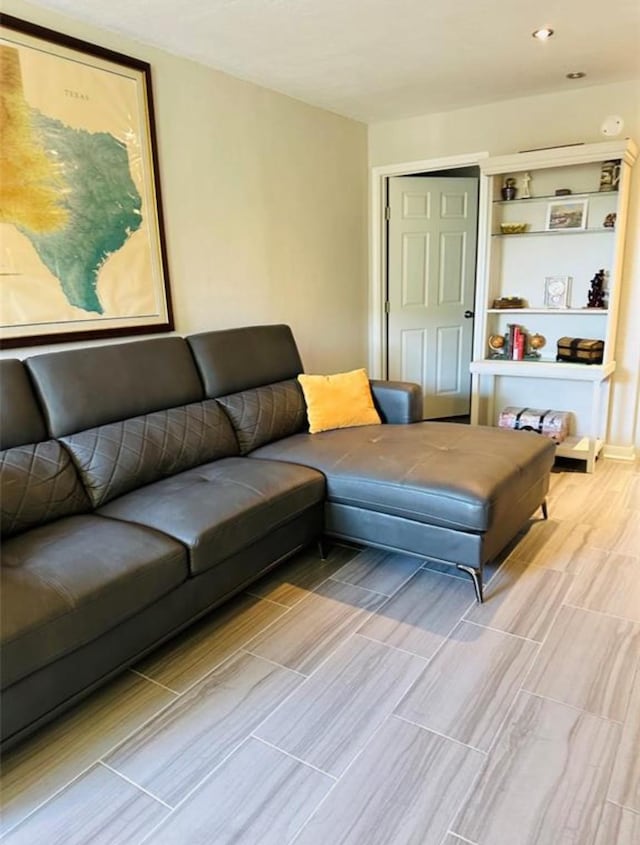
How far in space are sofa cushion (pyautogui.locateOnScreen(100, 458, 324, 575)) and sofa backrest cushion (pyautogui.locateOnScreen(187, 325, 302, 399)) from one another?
55 cm

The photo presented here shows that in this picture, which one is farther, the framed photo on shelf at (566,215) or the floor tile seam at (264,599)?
the framed photo on shelf at (566,215)

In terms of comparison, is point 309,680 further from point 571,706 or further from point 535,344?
point 535,344

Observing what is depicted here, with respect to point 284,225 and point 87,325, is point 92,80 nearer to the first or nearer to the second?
point 87,325

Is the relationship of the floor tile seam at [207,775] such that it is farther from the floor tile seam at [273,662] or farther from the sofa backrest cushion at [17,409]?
the sofa backrest cushion at [17,409]

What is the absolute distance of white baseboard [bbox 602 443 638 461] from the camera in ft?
12.8

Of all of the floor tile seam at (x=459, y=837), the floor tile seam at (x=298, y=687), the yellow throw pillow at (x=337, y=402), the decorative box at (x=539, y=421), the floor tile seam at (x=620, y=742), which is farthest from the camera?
the decorative box at (x=539, y=421)

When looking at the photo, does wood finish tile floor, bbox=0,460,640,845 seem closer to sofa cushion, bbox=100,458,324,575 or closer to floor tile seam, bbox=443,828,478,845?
floor tile seam, bbox=443,828,478,845

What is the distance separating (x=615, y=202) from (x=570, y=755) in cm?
332

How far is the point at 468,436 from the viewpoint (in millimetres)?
2891

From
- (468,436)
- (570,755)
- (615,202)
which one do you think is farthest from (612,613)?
(615,202)

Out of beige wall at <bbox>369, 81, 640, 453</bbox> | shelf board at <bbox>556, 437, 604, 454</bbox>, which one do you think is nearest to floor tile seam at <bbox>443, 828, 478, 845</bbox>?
shelf board at <bbox>556, 437, 604, 454</bbox>

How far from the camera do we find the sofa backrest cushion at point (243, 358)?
297 cm

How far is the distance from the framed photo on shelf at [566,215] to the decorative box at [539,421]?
1.22 meters

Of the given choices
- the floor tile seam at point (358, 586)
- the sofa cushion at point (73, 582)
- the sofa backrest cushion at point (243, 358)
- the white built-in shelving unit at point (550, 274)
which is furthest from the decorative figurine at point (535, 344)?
the sofa cushion at point (73, 582)
